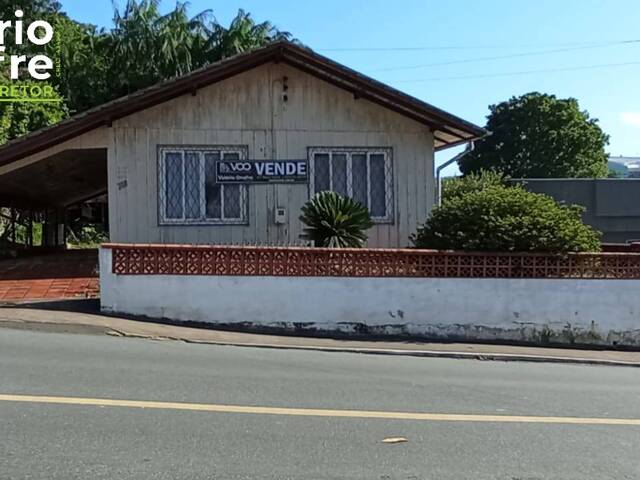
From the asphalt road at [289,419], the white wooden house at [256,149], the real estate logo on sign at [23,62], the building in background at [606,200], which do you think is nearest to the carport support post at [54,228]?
the real estate logo on sign at [23,62]

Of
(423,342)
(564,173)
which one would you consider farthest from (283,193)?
(564,173)

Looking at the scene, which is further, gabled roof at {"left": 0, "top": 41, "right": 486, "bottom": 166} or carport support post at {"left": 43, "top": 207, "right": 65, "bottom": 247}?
carport support post at {"left": 43, "top": 207, "right": 65, "bottom": 247}

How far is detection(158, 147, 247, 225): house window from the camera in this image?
49.3 feet

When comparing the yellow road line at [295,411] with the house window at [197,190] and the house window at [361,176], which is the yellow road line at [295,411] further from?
the house window at [361,176]

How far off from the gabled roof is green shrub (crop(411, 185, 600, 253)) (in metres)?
2.99

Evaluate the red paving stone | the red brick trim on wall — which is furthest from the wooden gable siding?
the red brick trim on wall

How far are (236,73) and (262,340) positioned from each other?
6764 millimetres

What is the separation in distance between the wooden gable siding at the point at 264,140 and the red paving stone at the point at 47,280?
139 centimetres

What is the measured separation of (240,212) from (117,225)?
8.48 feet

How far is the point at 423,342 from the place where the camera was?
1170 centimetres

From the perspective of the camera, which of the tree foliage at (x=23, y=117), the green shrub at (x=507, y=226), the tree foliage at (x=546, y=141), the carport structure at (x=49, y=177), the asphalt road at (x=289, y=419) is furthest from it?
the tree foliage at (x=546, y=141)

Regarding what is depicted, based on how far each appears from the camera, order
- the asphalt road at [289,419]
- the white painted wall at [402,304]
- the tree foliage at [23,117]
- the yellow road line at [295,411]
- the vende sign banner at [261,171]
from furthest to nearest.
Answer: the tree foliage at [23,117], the vende sign banner at [261,171], the white painted wall at [402,304], the yellow road line at [295,411], the asphalt road at [289,419]

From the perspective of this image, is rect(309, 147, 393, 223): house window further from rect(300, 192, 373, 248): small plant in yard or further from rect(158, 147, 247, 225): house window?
rect(300, 192, 373, 248): small plant in yard

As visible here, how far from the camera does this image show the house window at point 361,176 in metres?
15.6
